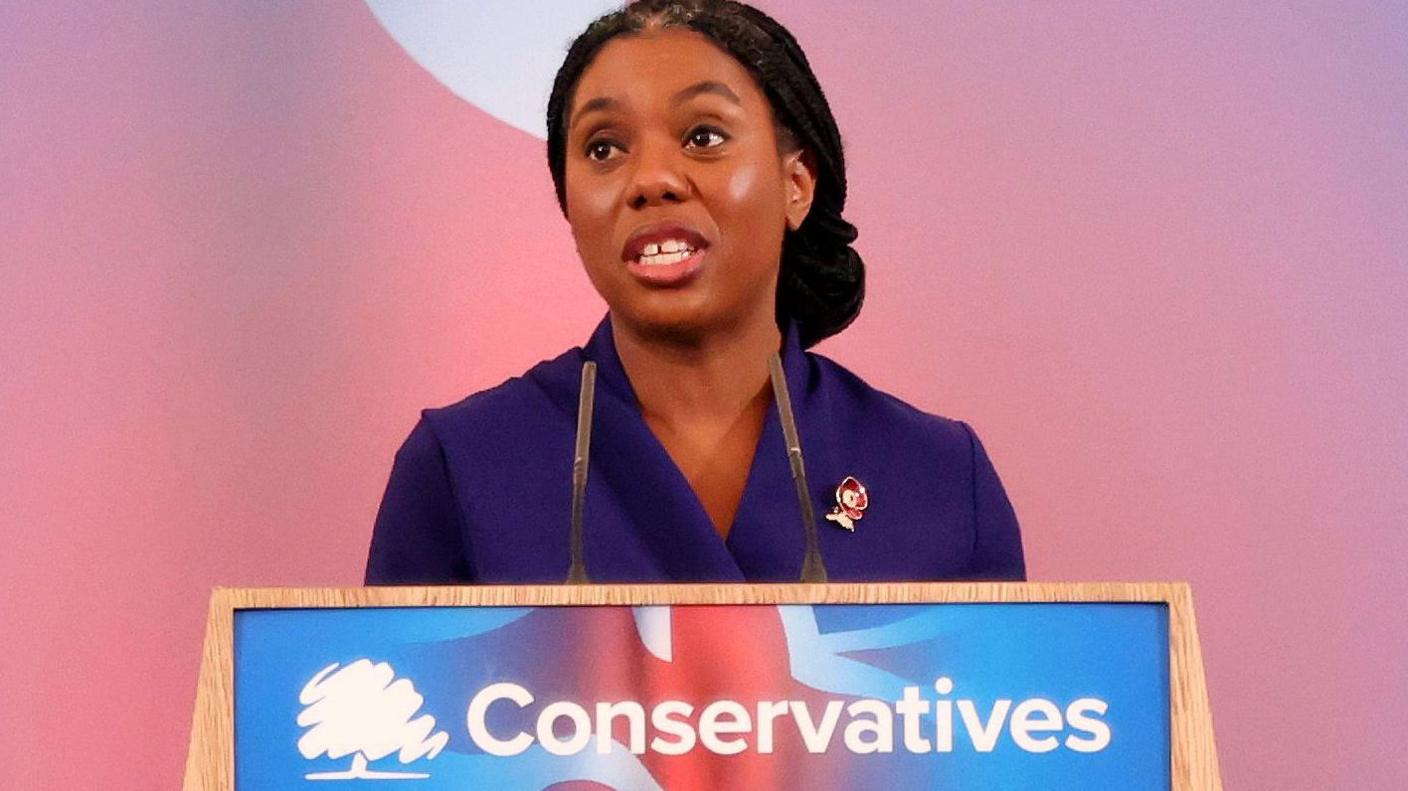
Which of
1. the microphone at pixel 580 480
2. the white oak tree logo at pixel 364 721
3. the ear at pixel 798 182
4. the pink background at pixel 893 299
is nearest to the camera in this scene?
the white oak tree logo at pixel 364 721

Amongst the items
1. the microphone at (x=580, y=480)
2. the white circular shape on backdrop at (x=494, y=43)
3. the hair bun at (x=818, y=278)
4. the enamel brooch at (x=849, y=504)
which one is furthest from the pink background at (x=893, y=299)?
the microphone at (x=580, y=480)

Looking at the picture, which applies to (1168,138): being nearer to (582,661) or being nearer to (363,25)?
(363,25)

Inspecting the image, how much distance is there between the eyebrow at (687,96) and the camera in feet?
5.61

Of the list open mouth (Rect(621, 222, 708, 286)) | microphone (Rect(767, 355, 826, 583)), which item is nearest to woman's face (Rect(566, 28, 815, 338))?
open mouth (Rect(621, 222, 708, 286))

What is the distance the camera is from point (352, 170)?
2.39 meters

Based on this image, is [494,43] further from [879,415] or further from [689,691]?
[689,691]

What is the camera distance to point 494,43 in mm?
2391

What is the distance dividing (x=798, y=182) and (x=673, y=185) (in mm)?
191

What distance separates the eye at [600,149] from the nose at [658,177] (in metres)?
0.04

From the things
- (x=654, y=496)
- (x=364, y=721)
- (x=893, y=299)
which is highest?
(x=893, y=299)

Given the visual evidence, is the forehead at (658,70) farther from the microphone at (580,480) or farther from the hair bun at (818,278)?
the microphone at (580,480)

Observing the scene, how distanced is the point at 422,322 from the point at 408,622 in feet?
4.22

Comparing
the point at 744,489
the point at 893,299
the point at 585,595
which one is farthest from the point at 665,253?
the point at 893,299

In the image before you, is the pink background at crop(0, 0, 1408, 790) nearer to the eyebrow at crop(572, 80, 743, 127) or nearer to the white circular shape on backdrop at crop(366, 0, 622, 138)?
the white circular shape on backdrop at crop(366, 0, 622, 138)
